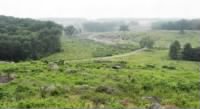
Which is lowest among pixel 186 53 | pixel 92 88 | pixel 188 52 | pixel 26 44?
pixel 186 53

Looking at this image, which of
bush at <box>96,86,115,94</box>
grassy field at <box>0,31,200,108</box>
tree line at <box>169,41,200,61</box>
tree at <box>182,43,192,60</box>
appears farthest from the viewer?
tree at <box>182,43,192,60</box>

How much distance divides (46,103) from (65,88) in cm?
761

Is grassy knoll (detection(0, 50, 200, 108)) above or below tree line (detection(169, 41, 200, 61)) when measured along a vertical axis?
above

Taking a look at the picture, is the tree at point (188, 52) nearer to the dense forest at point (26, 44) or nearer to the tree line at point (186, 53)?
the tree line at point (186, 53)

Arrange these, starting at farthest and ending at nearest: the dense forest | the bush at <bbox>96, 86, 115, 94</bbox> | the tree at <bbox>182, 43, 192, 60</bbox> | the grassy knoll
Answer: the tree at <bbox>182, 43, 192, 60</bbox>
the dense forest
the bush at <bbox>96, 86, 115, 94</bbox>
the grassy knoll

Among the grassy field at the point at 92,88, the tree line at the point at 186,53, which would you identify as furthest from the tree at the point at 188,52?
the grassy field at the point at 92,88

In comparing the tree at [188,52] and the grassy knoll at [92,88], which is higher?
the grassy knoll at [92,88]

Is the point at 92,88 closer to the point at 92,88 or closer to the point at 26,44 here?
the point at 92,88

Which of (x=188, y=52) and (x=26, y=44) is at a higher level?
(x=26, y=44)

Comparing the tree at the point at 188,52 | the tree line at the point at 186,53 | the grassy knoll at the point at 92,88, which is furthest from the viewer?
the tree at the point at 188,52

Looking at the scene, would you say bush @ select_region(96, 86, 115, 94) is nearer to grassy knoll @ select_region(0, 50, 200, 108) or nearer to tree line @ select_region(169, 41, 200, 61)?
grassy knoll @ select_region(0, 50, 200, 108)

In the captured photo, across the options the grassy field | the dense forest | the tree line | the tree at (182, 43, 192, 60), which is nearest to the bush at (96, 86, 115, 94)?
the grassy field

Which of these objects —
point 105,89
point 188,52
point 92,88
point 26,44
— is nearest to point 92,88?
point 92,88

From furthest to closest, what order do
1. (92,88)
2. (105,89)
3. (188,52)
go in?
(188,52) < (92,88) < (105,89)
